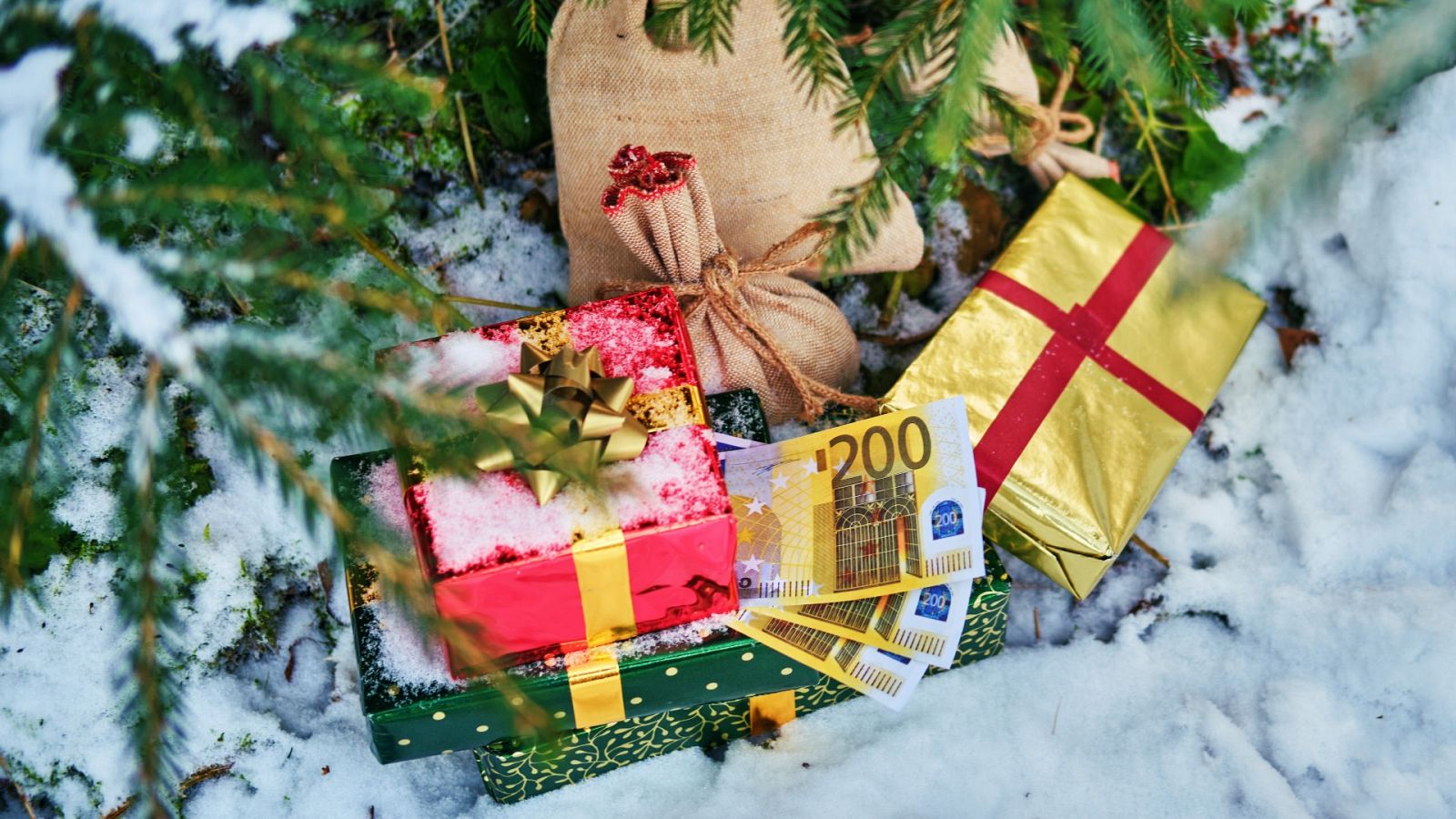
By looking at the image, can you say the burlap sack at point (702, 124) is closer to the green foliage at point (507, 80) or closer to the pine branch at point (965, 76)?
the green foliage at point (507, 80)

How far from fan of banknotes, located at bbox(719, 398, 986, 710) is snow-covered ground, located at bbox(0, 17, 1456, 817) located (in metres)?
0.22

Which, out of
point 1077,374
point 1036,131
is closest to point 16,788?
point 1077,374

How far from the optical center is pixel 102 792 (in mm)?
1220

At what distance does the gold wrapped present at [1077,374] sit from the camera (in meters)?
1.25

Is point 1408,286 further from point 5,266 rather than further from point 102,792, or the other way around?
point 102,792

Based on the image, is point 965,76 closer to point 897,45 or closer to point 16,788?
point 897,45

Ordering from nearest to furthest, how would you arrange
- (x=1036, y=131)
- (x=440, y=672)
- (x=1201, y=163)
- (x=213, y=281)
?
(x=213, y=281)
(x=440, y=672)
(x=1036, y=131)
(x=1201, y=163)

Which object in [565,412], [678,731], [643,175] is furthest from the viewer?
[678,731]

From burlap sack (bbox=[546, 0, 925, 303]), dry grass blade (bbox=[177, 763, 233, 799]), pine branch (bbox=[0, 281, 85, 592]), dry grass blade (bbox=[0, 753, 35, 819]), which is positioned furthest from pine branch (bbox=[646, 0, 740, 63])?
dry grass blade (bbox=[0, 753, 35, 819])

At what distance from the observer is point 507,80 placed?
142 cm

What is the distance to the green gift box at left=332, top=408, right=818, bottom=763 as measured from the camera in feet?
3.32

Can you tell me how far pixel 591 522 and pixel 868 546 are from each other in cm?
37

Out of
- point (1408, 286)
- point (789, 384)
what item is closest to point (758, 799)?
point (789, 384)

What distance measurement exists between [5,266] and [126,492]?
0.21 m
